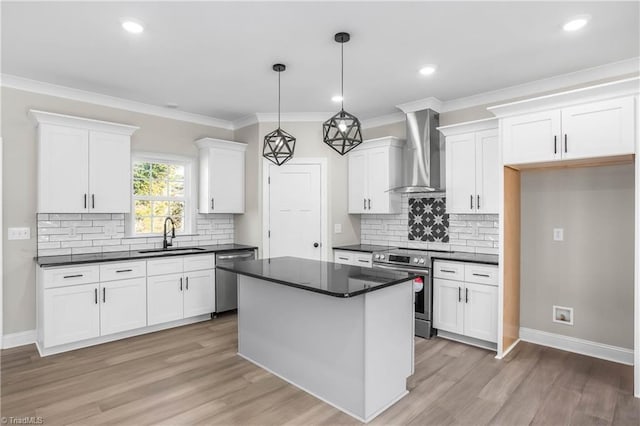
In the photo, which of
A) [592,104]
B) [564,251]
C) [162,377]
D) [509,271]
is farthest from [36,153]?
[564,251]

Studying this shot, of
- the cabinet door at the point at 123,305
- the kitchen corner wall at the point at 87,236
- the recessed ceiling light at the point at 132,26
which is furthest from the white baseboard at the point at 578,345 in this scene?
the recessed ceiling light at the point at 132,26

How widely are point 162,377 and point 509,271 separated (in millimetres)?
3357

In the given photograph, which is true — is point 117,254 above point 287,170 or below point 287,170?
below

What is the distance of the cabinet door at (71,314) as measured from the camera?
3602 mm

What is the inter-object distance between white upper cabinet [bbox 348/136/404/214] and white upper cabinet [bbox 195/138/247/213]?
1.60 meters

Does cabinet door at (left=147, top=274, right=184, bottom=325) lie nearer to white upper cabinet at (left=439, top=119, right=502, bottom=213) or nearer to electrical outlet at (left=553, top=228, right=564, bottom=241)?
white upper cabinet at (left=439, top=119, right=502, bottom=213)

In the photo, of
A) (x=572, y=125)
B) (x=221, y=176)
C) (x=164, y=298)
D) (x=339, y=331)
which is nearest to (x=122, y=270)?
(x=164, y=298)

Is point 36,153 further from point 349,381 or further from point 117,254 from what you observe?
point 349,381

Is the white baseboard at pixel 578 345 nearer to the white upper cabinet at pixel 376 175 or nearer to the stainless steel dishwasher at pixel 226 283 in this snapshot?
the white upper cabinet at pixel 376 175

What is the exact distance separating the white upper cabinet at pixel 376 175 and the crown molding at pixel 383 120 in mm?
336

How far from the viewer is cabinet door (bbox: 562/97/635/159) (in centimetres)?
296

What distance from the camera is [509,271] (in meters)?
3.80

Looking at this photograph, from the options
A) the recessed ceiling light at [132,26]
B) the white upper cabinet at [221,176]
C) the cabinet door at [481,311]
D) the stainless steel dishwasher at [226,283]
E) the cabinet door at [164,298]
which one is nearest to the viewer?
the recessed ceiling light at [132,26]

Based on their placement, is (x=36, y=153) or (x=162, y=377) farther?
(x=36, y=153)
